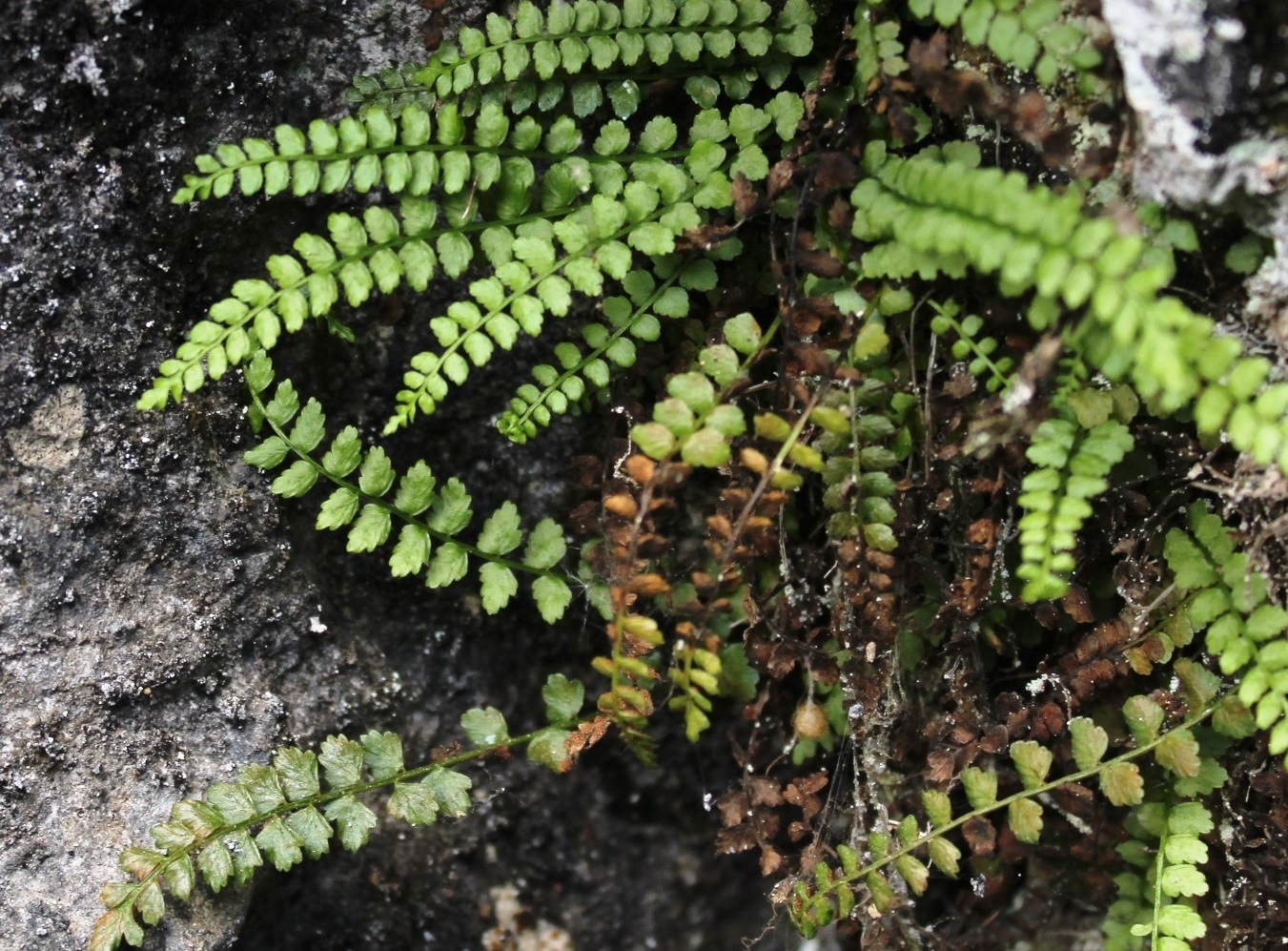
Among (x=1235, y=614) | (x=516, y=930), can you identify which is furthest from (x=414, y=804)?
(x=1235, y=614)

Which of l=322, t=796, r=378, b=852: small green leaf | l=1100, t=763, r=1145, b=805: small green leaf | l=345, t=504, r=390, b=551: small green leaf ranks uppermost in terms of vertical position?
l=345, t=504, r=390, b=551: small green leaf

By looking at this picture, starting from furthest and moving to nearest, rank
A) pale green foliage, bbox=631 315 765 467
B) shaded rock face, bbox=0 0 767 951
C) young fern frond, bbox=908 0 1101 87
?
1. shaded rock face, bbox=0 0 767 951
2. pale green foliage, bbox=631 315 765 467
3. young fern frond, bbox=908 0 1101 87

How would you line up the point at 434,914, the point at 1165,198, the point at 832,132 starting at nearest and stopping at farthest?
the point at 1165,198
the point at 832,132
the point at 434,914

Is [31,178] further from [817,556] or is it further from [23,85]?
[817,556]

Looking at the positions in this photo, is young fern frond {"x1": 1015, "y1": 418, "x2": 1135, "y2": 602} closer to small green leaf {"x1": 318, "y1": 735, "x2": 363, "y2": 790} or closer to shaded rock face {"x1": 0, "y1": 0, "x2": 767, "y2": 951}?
shaded rock face {"x1": 0, "y1": 0, "x2": 767, "y2": 951}

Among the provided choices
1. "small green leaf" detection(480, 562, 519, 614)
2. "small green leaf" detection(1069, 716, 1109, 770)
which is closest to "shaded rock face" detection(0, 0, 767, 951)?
"small green leaf" detection(480, 562, 519, 614)

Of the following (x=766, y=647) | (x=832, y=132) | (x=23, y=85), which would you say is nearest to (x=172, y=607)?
(x=23, y=85)

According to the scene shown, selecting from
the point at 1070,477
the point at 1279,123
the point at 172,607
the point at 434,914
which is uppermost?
the point at 1279,123

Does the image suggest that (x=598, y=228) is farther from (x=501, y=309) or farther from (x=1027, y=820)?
(x=1027, y=820)
